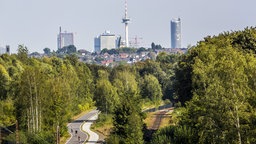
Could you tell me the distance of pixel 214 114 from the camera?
3091 cm

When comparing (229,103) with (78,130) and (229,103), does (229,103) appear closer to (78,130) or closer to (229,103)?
(229,103)

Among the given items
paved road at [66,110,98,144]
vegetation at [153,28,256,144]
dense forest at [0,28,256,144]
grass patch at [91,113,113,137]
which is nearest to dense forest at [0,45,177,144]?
dense forest at [0,28,256,144]

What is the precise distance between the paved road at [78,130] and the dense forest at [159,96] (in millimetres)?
1579

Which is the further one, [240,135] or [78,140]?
[78,140]

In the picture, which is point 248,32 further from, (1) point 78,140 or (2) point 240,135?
(2) point 240,135

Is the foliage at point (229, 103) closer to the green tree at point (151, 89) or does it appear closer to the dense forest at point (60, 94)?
the dense forest at point (60, 94)

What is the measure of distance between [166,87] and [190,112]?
73846 millimetres

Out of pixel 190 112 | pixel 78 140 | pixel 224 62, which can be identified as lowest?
pixel 78 140

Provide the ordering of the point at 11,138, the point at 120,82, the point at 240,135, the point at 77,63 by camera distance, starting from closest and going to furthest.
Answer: the point at 240,135 → the point at 11,138 → the point at 120,82 → the point at 77,63

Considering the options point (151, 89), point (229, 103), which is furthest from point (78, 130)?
point (229, 103)

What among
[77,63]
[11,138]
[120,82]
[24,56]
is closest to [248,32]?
[11,138]

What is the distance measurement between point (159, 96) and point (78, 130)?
3489 centimetres

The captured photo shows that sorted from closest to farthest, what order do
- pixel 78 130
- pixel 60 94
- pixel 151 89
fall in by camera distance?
pixel 60 94
pixel 78 130
pixel 151 89

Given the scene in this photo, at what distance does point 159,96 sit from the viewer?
335ft
